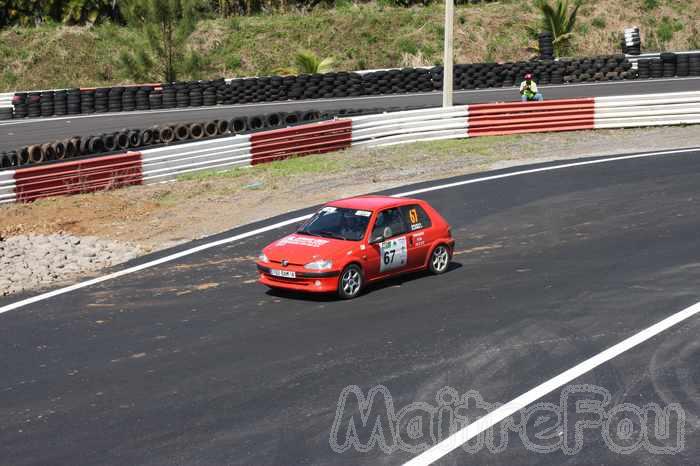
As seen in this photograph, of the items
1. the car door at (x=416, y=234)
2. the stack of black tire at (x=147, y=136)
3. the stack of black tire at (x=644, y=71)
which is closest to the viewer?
the car door at (x=416, y=234)

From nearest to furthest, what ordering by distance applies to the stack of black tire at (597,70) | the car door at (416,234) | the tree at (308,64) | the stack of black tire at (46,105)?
the car door at (416,234) → the stack of black tire at (46,105) → the stack of black tire at (597,70) → the tree at (308,64)

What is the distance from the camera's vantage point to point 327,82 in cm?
4131

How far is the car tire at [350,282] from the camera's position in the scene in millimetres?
13602

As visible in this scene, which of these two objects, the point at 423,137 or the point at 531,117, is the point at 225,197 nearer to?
the point at 423,137

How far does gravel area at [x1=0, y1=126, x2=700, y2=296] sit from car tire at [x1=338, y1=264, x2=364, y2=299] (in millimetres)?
4970

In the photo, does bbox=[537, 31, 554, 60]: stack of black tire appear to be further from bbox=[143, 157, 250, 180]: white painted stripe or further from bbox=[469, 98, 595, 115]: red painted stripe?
bbox=[143, 157, 250, 180]: white painted stripe

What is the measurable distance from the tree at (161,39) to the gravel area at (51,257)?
30.4 metres

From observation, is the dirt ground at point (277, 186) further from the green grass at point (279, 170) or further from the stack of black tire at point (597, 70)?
the stack of black tire at point (597, 70)

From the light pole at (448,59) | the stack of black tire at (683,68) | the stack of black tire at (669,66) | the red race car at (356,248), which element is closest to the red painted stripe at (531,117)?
the light pole at (448,59)

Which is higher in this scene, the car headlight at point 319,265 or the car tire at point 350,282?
the car headlight at point 319,265

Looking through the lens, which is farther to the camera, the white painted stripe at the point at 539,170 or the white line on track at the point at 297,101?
the white line on track at the point at 297,101

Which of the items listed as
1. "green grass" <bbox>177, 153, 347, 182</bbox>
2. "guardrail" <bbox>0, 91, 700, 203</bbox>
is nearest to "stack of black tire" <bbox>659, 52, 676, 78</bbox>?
"guardrail" <bbox>0, 91, 700, 203</bbox>

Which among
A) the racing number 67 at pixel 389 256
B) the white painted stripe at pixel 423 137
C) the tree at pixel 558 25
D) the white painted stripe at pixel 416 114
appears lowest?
the racing number 67 at pixel 389 256

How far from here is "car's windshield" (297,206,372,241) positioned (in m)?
14.3
